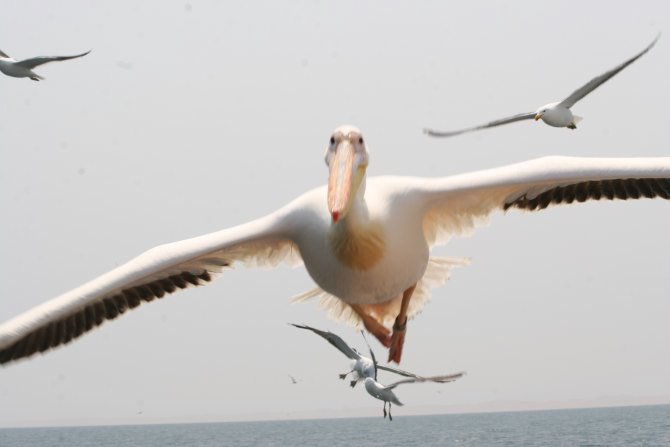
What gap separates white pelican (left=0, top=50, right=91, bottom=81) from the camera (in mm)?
11711

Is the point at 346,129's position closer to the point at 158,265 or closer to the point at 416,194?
the point at 416,194

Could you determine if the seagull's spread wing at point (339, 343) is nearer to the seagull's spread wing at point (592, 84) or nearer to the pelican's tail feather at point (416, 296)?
the pelican's tail feather at point (416, 296)

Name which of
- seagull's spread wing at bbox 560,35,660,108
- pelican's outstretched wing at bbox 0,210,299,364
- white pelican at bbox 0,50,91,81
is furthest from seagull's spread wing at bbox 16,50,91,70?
seagull's spread wing at bbox 560,35,660,108

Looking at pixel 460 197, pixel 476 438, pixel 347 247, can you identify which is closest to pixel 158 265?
pixel 347 247

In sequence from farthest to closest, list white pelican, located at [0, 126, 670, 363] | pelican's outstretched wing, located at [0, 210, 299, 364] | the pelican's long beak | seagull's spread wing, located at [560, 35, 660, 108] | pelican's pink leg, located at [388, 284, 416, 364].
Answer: seagull's spread wing, located at [560, 35, 660, 108], pelican's pink leg, located at [388, 284, 416, 364], pelican's outstretched wing, located at [0, 210, 299, 364], white pelican, located at [0, 126, 670, 363], the pelican's long beak

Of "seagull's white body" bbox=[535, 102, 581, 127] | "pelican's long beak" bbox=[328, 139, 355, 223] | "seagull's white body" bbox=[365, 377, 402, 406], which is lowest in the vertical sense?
"seagull's white body" bbox=[365, 377, 402, 406]

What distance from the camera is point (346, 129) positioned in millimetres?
7152

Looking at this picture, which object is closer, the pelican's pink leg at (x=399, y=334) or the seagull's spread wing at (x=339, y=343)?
the pelican's pink leg at (x=399, y=334)

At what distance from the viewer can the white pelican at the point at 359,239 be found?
7492 millimetres

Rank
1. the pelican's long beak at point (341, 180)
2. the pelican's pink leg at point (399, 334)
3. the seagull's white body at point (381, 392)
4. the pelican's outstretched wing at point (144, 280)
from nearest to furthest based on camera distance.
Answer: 1. the pelican's long beak at point (341, 180)
2. the pelican's outstretched wing at point (144, 280)
3. the pelican's pink leg at point (399, 334)
4. the seagull's white body at point (381, 392)

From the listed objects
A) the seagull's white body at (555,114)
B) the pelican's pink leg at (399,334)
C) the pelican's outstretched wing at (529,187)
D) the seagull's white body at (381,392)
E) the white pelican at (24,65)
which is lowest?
the seagull's white body at (381,392)

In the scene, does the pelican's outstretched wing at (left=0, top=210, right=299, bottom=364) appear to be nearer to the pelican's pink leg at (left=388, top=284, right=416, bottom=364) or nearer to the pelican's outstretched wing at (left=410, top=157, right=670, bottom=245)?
the pelican's pink leg at (left=388, top=284, right=416, bottom=364)

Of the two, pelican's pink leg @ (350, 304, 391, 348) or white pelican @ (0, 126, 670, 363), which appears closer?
white pelican @ (0, 126, 670, 363)

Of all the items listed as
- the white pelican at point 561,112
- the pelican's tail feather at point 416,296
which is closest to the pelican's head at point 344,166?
the pelican's tail feather at point 416,296
